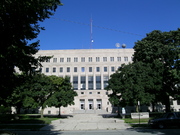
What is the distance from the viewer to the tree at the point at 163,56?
1088 inches

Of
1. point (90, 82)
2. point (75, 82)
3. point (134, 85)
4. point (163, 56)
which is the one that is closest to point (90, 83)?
point (90, 82)

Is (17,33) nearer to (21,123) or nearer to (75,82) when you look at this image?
(21,123)

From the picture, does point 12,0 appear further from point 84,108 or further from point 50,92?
point 84,108

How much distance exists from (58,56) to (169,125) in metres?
54.4

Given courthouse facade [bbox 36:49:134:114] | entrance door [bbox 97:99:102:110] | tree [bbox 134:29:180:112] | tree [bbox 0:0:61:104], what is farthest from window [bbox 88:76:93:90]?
tree [bbox 0:0:61:104]

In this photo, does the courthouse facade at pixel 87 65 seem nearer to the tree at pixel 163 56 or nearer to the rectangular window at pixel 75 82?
the rectangular window at pixel 75 82

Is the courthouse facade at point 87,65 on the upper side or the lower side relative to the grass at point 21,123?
upper

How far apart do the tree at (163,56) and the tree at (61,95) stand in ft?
47.7

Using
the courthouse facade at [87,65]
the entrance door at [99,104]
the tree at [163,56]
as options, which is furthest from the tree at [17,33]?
the courthouse facade at [87,65]

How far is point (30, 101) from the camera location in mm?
27188

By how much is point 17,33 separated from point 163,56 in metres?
25.9

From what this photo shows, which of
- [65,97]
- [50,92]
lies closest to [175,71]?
[65,97]

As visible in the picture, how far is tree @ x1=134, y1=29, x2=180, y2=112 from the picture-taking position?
2764cm

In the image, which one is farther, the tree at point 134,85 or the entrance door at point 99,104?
the entrance door at point 99,104
